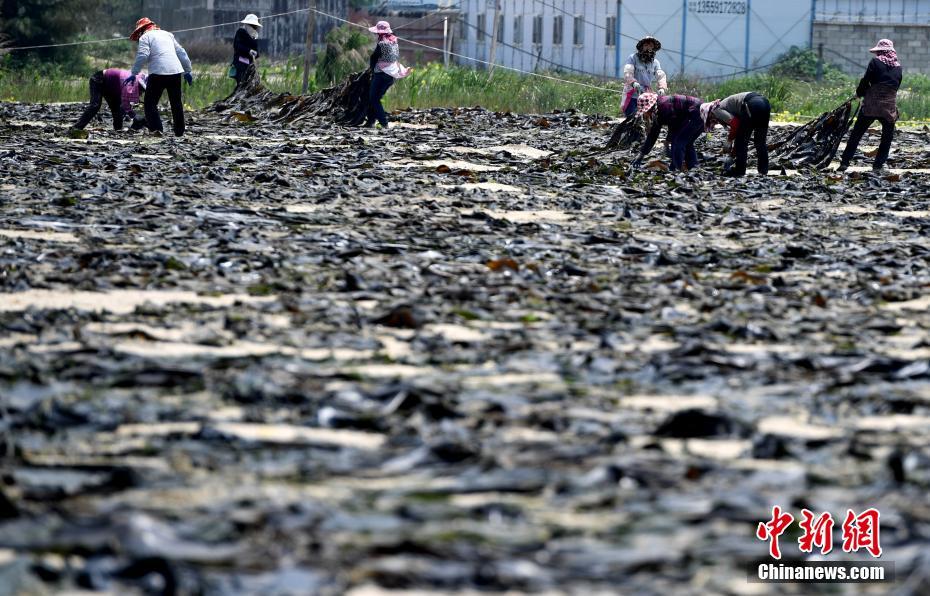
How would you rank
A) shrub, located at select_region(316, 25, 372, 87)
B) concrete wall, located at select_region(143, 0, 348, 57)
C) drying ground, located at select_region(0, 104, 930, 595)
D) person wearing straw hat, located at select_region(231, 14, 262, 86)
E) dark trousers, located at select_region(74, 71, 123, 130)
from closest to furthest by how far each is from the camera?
1. drying ground, located at select_region(0, 104, 930, 595)
2. dark trousers, located at select_region(74, 71, 123, 130)
3. person wearing straw hat, located at select_region(231, 14, 262, 86)
4. shrub, located at select_region(316, 25, 372, 87)
5. concrete wall, located at select_region(143, 0, 348, 57)

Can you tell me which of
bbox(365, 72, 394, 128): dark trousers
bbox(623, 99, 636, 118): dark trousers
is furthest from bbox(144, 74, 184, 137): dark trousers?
bbox(623, 99, 636, 118): dark trousers

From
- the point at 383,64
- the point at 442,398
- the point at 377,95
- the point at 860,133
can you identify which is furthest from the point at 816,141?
the point at 442,398

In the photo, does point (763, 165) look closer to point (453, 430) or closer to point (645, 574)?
point (453, 430)

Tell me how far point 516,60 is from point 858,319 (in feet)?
139

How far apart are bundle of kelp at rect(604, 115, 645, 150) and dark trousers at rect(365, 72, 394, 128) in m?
4.51

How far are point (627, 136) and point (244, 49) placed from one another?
8.81 metres

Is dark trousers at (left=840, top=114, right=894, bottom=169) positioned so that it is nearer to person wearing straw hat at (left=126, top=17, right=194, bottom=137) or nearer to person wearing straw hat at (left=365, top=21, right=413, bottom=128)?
person wearing straw hat at (left=365, top=21, right=413, bottom=128)

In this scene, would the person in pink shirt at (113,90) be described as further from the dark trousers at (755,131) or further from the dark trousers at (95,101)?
the dark trousers at (755,131)

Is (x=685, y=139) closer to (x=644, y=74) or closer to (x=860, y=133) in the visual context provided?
(x=644, y=74)

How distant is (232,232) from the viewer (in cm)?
942

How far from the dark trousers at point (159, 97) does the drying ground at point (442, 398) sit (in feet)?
21.3

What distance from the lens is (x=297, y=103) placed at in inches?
883

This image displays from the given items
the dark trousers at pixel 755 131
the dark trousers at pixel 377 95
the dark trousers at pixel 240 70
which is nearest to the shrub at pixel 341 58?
the dark trousers at pixel 240 70

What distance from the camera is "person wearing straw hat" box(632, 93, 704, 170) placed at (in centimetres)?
1428
